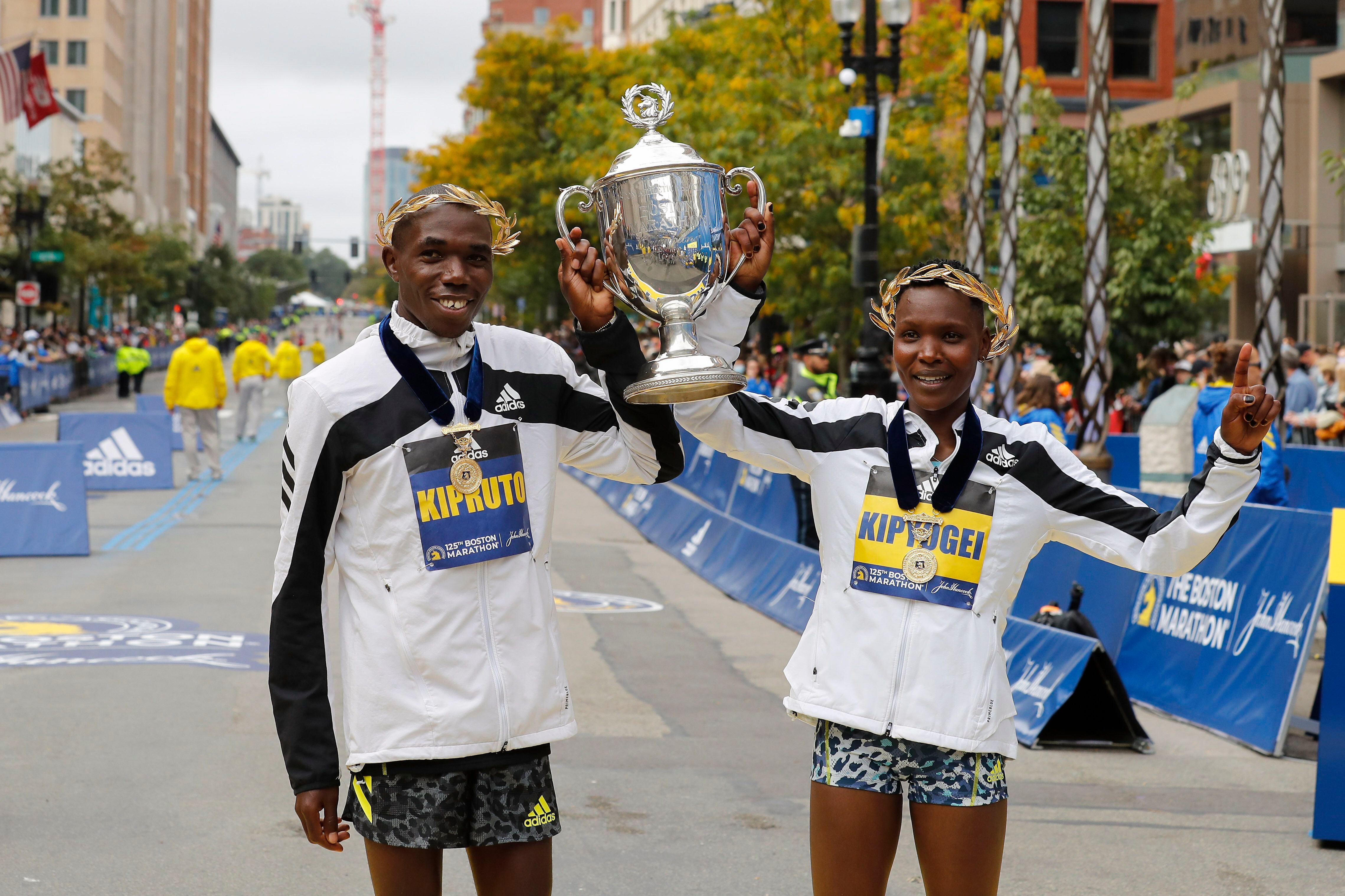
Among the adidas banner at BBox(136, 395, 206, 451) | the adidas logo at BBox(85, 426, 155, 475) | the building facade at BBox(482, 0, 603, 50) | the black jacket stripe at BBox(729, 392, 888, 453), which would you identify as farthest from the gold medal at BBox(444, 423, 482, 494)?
the building facade at BBox(482, 0, 603, 50)

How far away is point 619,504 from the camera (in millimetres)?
19109

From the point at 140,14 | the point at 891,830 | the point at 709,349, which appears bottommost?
the point at 891,830

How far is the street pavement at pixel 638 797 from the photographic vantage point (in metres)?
5.61

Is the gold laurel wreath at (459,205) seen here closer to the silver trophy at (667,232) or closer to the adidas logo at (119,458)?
the silver trophy at (667,232)

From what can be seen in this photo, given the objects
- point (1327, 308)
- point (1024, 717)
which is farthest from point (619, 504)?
point (1327, 308)

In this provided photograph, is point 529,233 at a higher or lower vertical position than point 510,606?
higher

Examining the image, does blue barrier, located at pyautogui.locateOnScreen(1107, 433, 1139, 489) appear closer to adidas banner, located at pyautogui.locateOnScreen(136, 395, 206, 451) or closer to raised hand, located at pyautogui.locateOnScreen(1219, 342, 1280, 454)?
raised hand, located at pyautogui.locateOnScreen(1219, 342, 1280, 454)

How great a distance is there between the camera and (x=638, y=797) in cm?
662

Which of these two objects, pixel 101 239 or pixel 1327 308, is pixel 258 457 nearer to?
pixel 1327 308

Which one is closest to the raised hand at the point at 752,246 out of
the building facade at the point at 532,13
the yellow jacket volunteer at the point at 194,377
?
the yellow jacket volunteer at the point at 194,377

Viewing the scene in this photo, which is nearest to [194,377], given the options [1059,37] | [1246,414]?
[1246,414]

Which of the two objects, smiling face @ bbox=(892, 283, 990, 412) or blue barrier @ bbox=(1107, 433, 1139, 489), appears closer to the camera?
smiling face @ bbox=(892, 283, 990, 412)

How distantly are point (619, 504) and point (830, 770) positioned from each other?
51.1ft

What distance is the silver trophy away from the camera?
3.59 meters
